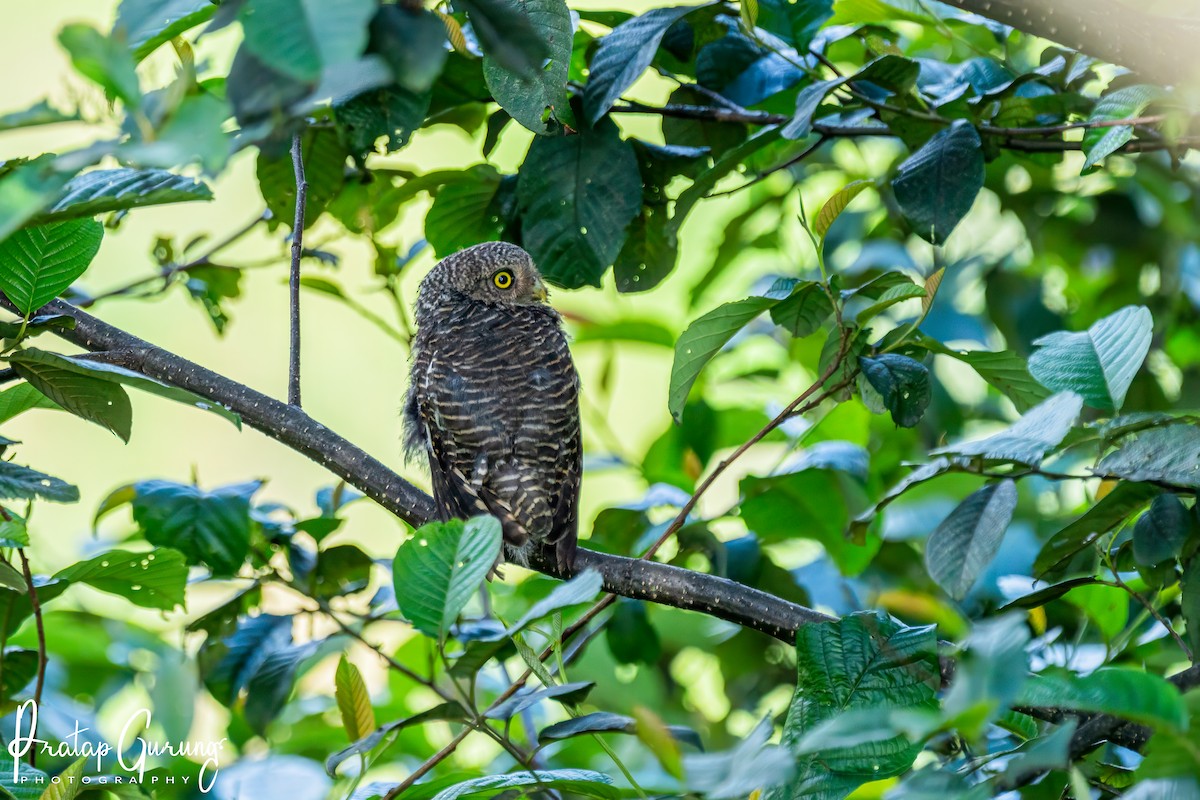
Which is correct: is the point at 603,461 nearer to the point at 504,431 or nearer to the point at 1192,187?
the point at 504,431

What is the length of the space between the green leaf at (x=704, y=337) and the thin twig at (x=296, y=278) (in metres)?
0.67

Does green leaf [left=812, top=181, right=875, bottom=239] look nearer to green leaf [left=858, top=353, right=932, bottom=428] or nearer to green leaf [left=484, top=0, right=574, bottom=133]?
green leaf [left=858, top=353, right=932, bottom=428]

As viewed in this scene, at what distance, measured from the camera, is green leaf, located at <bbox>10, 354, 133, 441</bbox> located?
140 cm

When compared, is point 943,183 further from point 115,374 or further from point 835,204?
point 115,374

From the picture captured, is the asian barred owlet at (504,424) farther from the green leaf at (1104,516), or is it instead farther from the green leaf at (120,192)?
the green leaf at (120,192)

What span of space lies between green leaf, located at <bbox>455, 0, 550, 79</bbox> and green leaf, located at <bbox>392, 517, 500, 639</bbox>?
482mm

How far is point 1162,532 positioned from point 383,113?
1221 mm

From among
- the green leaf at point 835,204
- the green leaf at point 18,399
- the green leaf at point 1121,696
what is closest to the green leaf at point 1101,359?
the green leaf at point 835,204

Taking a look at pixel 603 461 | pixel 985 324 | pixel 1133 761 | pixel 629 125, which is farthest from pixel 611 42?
pixel 629 125

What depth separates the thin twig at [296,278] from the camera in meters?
1.86

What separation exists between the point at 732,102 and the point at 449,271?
1.45 meters

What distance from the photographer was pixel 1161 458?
1.36 meters

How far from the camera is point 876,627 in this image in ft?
4.57

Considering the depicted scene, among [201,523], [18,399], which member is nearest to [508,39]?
[18,399]
